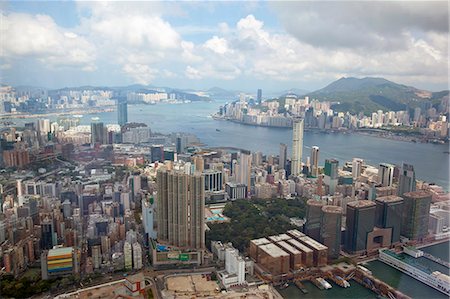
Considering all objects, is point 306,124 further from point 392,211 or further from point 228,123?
point 392,211

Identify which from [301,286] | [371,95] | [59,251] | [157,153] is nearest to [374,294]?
[301,286]

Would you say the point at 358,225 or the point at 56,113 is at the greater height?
the point at 56,113

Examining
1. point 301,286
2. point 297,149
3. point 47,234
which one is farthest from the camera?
point 297,149

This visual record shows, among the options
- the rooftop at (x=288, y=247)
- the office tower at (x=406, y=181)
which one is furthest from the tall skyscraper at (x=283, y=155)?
the rooftop at (x=288, y=247)

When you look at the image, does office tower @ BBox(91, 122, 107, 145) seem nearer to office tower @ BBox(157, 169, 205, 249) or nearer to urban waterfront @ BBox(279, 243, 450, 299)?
office tower @ BBox(157, 169, 205, 249)

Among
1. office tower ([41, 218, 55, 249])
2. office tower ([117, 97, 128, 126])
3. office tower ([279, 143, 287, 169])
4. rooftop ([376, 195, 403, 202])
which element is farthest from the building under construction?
office tower ([117, 97, 128, 126])

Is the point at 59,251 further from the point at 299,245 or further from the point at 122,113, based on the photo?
the point at 122,113

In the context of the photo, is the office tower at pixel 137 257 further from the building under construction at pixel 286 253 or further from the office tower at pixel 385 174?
the office tower at pixel 385 174
